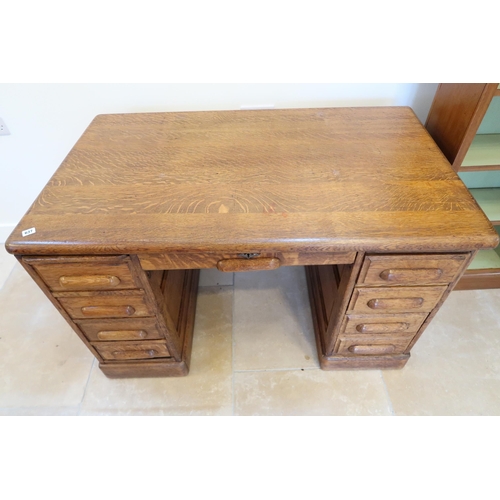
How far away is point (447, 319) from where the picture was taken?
1356 mm

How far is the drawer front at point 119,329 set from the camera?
3.25 ft

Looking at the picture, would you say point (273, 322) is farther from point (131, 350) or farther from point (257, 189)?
point (257, 189)

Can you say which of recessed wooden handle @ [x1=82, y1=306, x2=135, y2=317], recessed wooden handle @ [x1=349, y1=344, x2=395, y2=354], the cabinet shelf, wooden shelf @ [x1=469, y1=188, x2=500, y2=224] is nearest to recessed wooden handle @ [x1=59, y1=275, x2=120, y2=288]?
recessed wooden handle @ [x1=82, y1=306, x2=135, y2=317]

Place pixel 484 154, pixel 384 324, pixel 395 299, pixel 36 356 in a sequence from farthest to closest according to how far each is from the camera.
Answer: pixel 36 356, pixel 484 154, pixel 384 324, pixel 395 299

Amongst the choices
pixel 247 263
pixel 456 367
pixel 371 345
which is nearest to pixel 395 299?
pixel 371 345

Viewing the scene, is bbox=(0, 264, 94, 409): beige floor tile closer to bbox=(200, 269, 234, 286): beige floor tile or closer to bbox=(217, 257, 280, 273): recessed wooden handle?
bbox=(200, 269, 234, 286): beige floor tile

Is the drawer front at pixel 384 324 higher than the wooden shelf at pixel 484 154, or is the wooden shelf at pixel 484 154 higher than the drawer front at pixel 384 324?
the wooden shelf at pixel 484 154

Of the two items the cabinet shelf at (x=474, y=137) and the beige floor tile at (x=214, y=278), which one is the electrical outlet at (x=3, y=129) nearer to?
the beige floor tile at (x=214, y=278)

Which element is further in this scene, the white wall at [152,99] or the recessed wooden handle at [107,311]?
the white wall at [152,99]

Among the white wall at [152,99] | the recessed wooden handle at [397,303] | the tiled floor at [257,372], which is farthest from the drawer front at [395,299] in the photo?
the white wall at [152,99]

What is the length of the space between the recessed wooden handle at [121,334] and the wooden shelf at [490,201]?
4.33 ft

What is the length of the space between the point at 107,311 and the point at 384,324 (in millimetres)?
846

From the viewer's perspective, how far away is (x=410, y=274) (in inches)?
33.0
